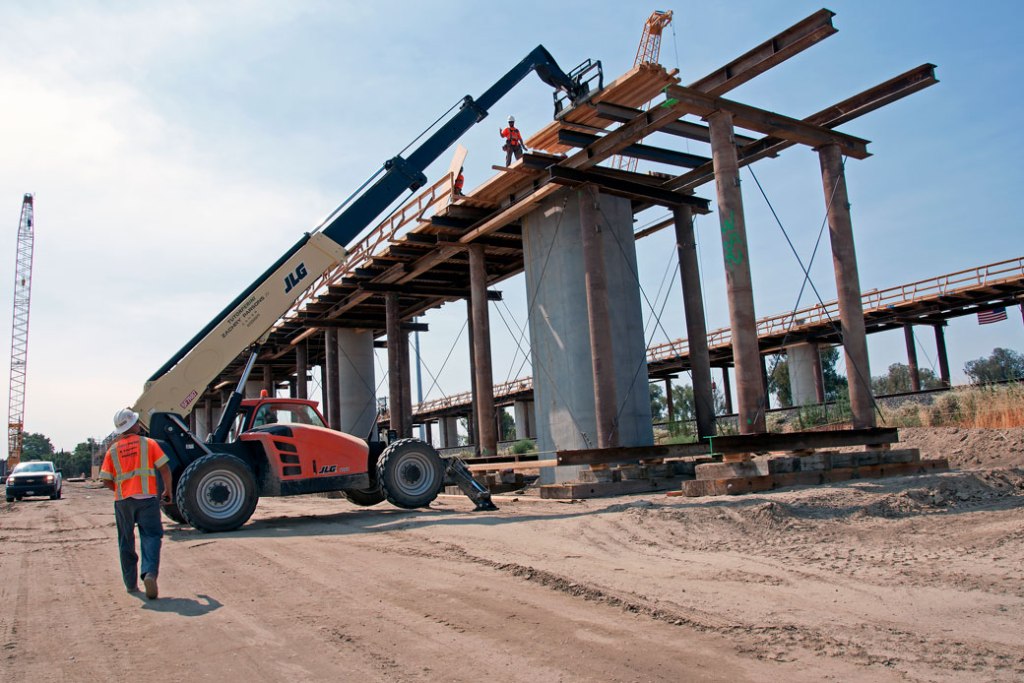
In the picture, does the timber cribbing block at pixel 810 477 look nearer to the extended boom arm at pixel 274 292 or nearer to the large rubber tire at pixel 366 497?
the large rubber tire at pixel 366 497

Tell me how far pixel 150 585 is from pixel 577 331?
41.5ft

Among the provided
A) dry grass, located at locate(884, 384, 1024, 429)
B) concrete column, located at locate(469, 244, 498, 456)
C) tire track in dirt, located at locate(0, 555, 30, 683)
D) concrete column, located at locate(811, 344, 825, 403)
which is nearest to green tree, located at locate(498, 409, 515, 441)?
concrete column, located at locate(811, 344, 825, 403)

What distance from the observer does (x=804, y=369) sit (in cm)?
3825

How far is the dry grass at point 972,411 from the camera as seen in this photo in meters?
15.4

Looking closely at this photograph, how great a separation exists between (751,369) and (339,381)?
21.5 m

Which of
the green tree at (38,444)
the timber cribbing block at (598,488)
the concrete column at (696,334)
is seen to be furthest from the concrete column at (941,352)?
the green tree at (38,444)

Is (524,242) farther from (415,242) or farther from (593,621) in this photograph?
(593,621)

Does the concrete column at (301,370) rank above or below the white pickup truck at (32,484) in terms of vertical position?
above

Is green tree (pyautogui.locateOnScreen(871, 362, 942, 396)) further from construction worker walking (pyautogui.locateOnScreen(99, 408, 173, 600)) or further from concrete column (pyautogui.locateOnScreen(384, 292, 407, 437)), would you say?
construction worker walking (pyautogui.locateOnScreen(99, 408, 173, 600))

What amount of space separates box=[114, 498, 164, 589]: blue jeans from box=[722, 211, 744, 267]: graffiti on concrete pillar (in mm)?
9652

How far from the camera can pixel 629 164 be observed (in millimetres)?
19469

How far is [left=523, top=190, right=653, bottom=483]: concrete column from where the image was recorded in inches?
704

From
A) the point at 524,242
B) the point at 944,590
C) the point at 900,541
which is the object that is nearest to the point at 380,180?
the point at 524,242

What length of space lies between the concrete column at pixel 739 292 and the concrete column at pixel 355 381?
2038 centimetres
